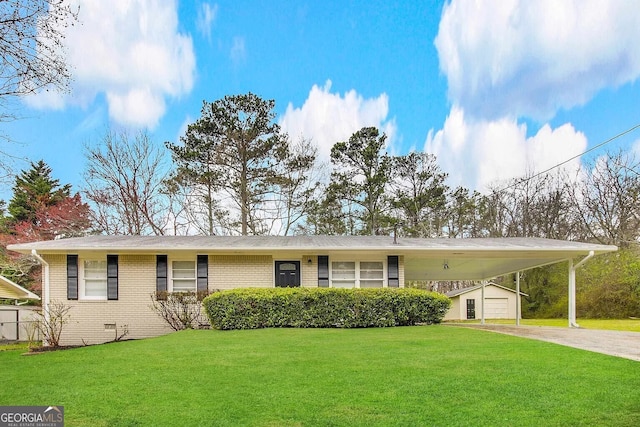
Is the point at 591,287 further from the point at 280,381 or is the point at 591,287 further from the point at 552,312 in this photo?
the point at 280,381

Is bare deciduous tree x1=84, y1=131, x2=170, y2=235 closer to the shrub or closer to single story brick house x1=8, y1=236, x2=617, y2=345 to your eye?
single story brick house x1=8, y1=236, x2=617, y2=345

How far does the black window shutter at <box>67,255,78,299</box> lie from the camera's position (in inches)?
609

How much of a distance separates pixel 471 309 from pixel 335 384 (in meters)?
26.1

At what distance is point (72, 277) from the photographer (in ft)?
50.8

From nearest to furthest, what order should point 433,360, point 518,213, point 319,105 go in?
point 433,360 → point 319,105 → point 518,213

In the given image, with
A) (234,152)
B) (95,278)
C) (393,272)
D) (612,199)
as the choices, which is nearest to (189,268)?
(95,278)

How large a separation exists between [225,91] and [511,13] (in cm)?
1450

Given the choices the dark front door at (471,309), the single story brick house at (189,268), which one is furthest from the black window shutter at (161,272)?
the dark front door at (471,309)

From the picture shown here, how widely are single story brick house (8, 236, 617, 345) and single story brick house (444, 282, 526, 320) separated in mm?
14211

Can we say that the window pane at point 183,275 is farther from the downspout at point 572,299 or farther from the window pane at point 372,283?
the downspout at point 572,299

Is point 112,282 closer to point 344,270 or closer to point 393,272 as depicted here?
point 344,270

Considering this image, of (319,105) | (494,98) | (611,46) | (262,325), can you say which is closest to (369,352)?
(262,325)

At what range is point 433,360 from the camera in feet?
27.0

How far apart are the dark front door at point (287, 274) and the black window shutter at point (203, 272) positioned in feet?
6.73
